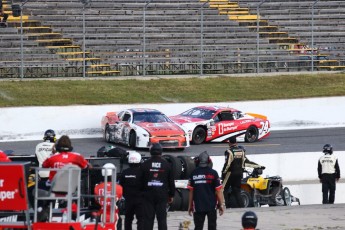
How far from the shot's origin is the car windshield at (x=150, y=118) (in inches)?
1299

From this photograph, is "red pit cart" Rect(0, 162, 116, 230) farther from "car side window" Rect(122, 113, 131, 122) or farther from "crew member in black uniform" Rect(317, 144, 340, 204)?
"car side window" Rect(122, 113, 131, 122)

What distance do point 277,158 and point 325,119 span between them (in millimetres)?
10894

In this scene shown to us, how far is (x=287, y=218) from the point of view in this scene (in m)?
20.7

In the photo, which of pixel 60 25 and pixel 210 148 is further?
pixel 60 25

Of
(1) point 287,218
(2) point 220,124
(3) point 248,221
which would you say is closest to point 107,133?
(2) point 220,124

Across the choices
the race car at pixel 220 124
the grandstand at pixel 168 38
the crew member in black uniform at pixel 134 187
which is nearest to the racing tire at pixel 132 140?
the race car at pixel 220 124

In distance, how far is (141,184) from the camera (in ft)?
53.4

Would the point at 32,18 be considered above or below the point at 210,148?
above

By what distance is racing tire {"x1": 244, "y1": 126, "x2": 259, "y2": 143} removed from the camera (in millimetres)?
34688

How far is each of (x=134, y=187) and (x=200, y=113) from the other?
18093mm

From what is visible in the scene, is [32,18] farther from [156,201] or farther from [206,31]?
[156,201]

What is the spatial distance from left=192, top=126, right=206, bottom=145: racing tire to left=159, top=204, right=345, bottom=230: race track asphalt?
37.4 ft

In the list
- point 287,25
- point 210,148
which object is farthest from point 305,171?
point 287,25

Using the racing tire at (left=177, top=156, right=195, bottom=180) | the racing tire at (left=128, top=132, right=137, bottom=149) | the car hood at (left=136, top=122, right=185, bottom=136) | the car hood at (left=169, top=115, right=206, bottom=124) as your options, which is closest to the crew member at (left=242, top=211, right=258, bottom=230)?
the racing tire at (left=177, top=156, right=195, bottom=180)
